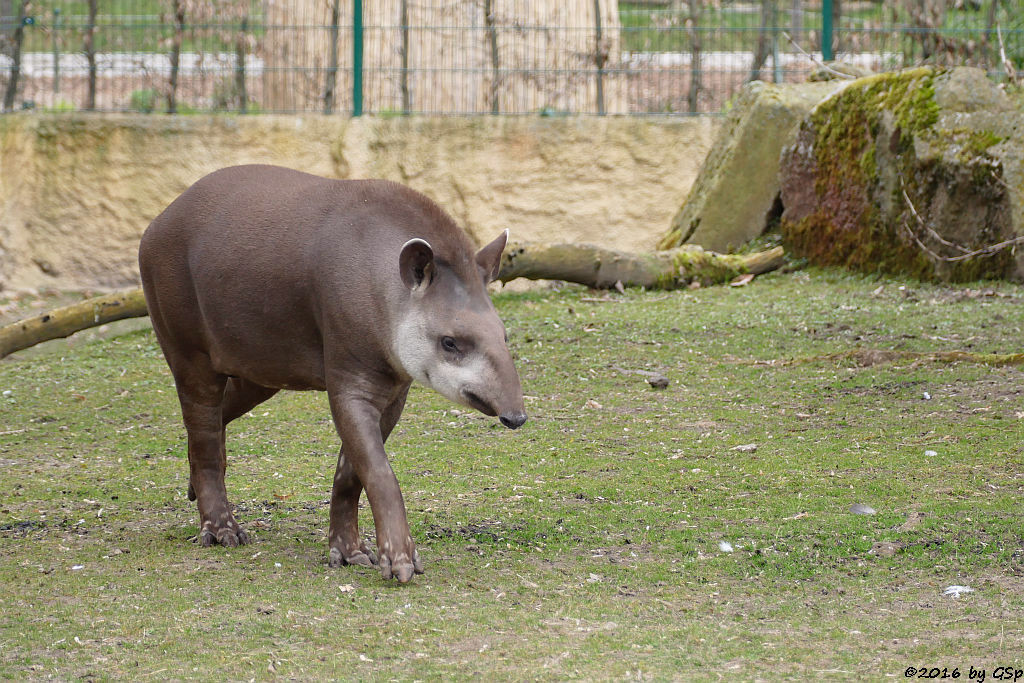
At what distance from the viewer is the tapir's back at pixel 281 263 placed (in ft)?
15.3

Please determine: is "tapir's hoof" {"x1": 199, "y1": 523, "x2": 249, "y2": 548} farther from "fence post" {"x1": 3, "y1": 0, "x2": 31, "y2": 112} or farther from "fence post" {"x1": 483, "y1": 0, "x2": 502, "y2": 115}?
"fence post" {"x1": 3, "y1": 0, "x2": 31, "y2": 112}

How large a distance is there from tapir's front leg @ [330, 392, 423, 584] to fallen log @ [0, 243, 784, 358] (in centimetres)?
580

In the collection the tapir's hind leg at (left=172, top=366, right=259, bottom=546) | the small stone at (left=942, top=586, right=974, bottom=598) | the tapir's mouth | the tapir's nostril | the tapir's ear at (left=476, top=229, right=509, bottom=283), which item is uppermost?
the tapir's ear at (left=476, top=229, right=509, bottom=283)

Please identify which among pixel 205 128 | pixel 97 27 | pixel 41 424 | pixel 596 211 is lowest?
pixel 41 424

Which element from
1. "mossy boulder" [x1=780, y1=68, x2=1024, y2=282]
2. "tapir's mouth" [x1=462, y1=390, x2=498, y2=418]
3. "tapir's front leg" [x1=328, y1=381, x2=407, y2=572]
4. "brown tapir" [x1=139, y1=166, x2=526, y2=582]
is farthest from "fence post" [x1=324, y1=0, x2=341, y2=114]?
"tapir's mouth" [x1=462, y1=390, x2=498, y2=418]

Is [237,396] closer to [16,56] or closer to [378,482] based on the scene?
[378,482]

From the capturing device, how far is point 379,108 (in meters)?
13.7

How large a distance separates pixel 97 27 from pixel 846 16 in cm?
887

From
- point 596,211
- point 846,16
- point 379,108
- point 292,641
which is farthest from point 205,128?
point 292,641

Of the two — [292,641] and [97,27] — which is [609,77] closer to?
[97,27]

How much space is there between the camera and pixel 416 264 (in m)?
4.49

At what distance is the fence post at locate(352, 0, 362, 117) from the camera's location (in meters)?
13.2

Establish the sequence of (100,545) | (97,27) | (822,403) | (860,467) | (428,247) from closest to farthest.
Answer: (428,247), (100,545), (860,467), (822,403), (97,27)

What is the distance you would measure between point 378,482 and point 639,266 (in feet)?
22.8
